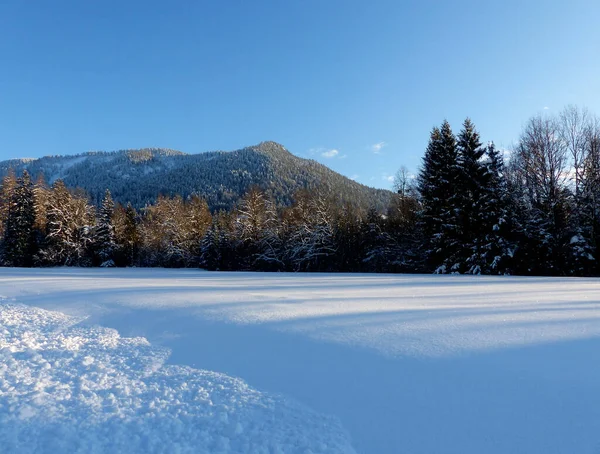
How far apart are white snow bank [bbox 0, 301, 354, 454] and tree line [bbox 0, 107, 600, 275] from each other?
17715mm

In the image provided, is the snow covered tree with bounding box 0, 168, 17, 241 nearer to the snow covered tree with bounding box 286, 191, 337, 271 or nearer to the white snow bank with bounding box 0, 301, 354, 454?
the snow covered tree with bounding box 286, 191, 337, 271

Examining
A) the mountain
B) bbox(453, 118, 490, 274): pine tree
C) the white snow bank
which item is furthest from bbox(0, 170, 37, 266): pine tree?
the mountain

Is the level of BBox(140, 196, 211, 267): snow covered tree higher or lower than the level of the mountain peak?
lower

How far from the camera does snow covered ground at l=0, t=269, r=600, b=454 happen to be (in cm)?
298

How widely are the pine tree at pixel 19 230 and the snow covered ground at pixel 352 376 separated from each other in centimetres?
3734

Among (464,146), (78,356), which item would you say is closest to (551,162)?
(464,146)

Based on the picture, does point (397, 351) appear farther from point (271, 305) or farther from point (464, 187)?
point (464, 187)

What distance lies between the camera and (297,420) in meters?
3.33

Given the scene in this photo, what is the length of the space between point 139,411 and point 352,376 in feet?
7.92

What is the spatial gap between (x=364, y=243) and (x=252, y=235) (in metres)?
10.7

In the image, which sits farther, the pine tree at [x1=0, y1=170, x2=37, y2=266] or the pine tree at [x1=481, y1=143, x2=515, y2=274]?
the pine tree at [x1=0, y1=170, x2=37, y2=266]

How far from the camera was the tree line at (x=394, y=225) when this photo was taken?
18656 millimetres

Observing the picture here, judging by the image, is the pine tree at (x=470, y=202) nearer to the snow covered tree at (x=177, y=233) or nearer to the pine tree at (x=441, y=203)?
the pine tree at (x=441, y=203)

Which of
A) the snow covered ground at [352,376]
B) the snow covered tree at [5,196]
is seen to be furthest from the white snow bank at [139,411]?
the snow covered tree at [5,196]
